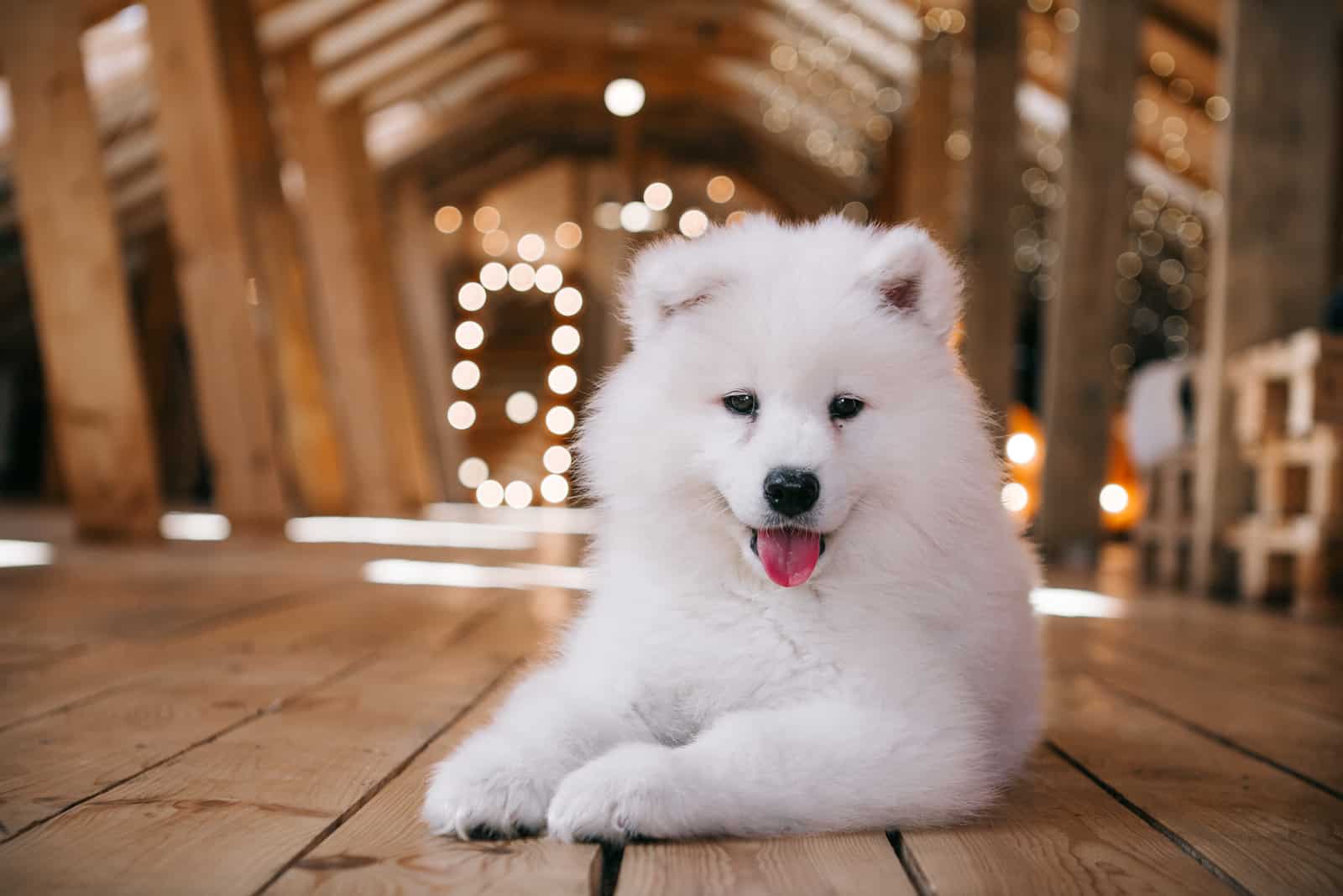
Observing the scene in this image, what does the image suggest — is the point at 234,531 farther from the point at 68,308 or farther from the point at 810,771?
the point at 810,771

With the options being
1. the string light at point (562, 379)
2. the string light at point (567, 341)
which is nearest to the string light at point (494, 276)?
the string light at point (567, 341)

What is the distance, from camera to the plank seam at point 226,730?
49.7 inches

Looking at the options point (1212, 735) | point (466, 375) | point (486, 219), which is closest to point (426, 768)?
point (1212, 735)

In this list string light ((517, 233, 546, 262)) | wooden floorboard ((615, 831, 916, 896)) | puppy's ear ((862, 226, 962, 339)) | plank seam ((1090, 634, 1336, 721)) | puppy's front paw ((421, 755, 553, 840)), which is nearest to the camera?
wooden floorboard ((615, 831, 916, 896))

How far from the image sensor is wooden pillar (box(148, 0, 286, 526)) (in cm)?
500

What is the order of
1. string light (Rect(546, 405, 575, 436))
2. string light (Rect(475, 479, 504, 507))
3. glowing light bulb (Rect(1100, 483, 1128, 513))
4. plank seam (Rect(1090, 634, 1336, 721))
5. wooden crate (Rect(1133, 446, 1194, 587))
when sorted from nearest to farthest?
plank seam (Rect(1090, 634, 1336, 721)), wooden crate (Rect(1133, 446, 1194, 587)), glowing light bulb (Rect(1100, 483, 1128, 513)), string light (Rect(475, 479, 504, 507)), string light (Rect(546, 405, 575, 436))

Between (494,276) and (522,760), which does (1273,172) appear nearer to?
(522,760)

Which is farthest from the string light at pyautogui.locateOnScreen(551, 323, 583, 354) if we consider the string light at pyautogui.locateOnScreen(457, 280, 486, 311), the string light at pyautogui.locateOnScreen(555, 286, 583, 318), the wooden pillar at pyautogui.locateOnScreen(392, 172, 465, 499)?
the wooden pillar at pyautogui.locateOnScreen(392, 172, 465, 499)

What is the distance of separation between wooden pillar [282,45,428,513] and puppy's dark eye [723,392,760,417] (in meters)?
7.05

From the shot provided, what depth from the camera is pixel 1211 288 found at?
4.10 metres

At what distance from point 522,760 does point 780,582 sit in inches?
14.1

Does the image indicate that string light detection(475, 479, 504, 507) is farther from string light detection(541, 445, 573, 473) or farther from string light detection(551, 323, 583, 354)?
string light detection(551, 323, 583, 354)

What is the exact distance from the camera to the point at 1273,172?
12.9 ft

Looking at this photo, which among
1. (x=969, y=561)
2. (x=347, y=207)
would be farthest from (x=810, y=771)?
(x=347, y=207)
